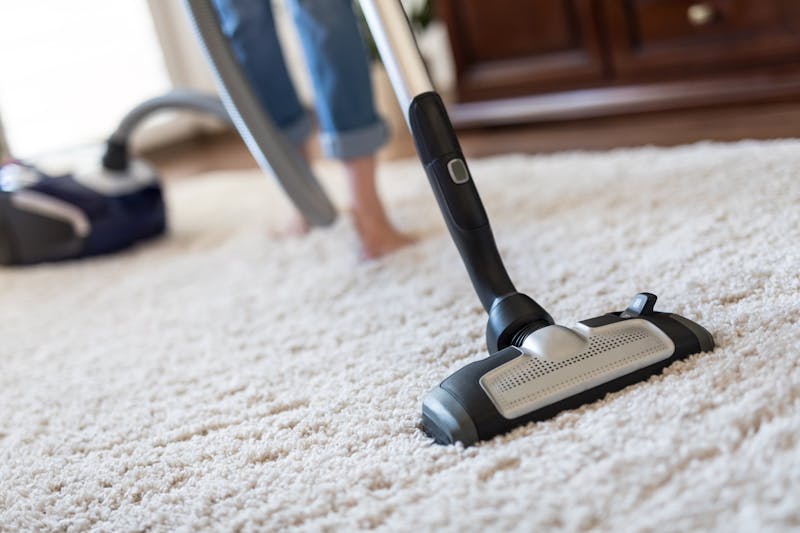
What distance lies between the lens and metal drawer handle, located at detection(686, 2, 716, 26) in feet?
5.47

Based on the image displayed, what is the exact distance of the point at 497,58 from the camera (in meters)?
2.01

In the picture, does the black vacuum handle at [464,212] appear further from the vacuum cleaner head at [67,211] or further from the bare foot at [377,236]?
the vacuum cleaner head at [67,211]

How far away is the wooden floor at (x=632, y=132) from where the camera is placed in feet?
5.09

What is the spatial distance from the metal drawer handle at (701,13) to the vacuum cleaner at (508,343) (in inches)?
38.8

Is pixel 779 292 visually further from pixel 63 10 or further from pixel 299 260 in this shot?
pixel 63 10

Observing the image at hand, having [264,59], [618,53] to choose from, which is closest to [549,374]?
[264,59]

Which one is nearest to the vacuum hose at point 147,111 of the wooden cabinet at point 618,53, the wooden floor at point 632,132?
the wooden floor at point 632,132

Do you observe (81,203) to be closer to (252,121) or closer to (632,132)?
(252,121)

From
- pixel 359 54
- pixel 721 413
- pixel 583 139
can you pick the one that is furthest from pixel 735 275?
pixel 583 139

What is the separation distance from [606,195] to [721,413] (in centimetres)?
71

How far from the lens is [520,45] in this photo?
196 cm

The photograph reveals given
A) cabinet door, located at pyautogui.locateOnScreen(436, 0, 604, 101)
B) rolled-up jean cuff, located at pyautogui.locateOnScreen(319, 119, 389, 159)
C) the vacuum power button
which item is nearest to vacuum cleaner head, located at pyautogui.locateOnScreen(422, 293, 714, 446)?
the vacuum power button

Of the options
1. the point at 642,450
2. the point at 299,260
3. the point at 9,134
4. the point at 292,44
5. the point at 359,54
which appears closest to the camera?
the point at 642,450

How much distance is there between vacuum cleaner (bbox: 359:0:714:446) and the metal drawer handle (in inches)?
38.8
